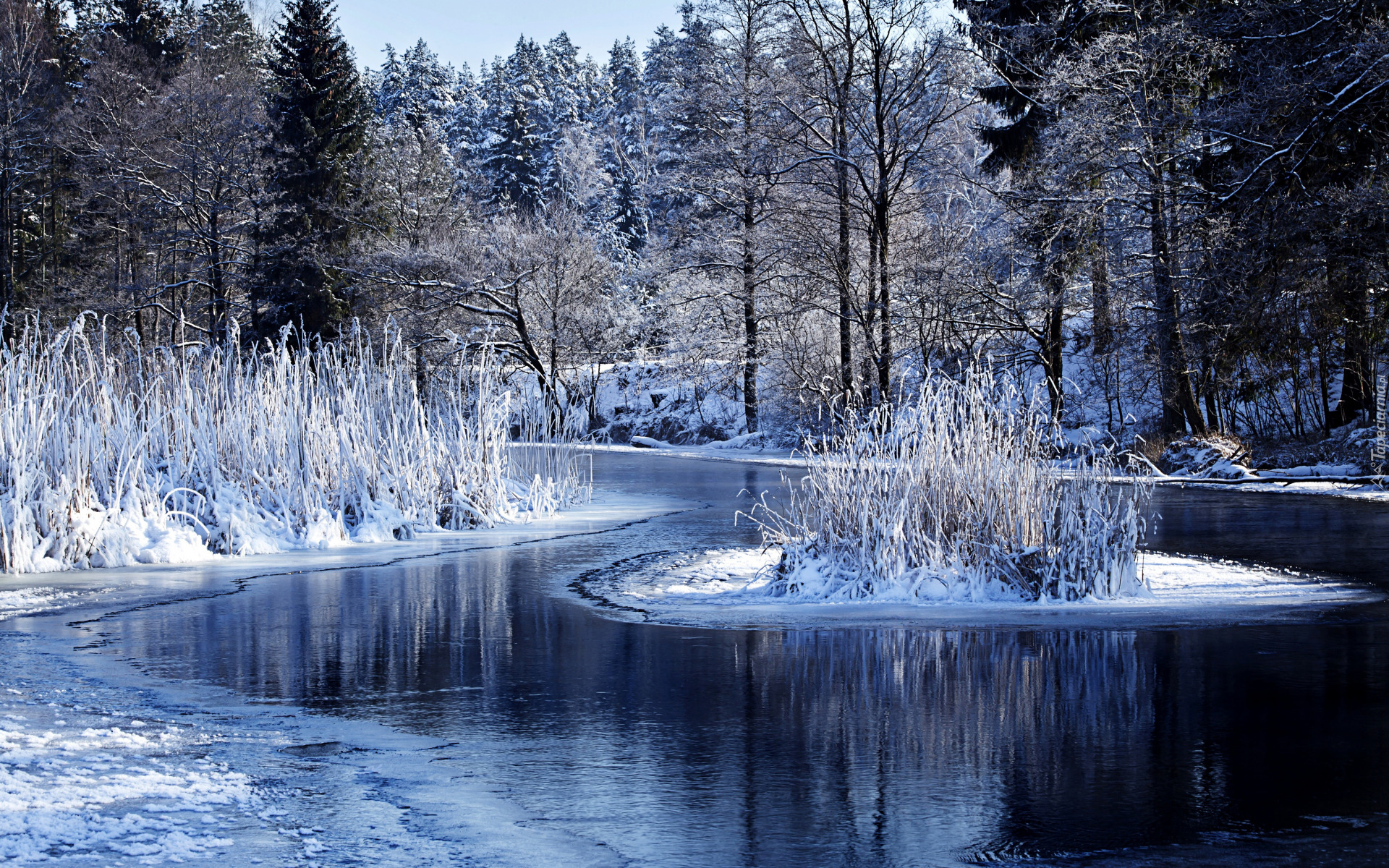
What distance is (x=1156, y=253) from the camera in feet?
68.3

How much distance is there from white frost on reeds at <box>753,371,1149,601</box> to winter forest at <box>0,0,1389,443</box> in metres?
3.33

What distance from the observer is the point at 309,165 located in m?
35.8

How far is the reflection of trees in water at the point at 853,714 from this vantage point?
3.93 metres

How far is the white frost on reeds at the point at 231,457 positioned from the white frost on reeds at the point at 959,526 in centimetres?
530

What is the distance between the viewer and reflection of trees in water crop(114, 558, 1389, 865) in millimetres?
3926

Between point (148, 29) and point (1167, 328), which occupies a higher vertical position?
point (148, 29)

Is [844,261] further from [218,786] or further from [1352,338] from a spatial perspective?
[218,786]

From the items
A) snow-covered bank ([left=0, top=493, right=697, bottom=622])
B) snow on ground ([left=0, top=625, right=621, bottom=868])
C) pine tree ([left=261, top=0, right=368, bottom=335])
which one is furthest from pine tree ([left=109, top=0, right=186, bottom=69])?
snow on ground ([left=0, top=625, right=621, bottom=868])

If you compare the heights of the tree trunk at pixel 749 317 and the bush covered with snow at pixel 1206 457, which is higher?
the tree trunk at pixel 749 317

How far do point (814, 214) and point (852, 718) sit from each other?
83.3 feet

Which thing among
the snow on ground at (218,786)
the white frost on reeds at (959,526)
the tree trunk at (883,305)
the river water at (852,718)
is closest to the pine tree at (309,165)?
the tree trunk at (883,305)

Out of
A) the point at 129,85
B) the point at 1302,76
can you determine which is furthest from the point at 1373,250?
the point at 129,85

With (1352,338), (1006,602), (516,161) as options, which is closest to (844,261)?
(1352,338)

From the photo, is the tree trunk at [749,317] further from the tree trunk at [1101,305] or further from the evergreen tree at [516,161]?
the evergreen tree at [516,161]
